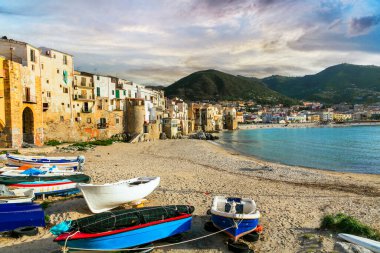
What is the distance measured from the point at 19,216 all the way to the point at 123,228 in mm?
4280

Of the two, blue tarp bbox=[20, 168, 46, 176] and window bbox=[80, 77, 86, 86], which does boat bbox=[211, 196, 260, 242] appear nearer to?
blue tarp bbox=[20, 168, 46, 176]

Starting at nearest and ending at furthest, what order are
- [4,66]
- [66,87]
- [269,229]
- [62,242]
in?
[62,242]
[269,229]
[4,66]
[66,87]

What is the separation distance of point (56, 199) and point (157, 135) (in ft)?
143

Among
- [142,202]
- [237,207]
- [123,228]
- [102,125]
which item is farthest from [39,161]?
[102,125]

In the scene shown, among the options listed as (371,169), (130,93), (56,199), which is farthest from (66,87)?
(371,169)

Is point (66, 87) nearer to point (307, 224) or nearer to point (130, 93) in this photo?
point (130, 93)

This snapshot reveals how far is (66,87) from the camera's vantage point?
40.9 metres

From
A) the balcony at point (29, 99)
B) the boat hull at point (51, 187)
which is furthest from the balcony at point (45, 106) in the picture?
the boat hull at point (51, 187)

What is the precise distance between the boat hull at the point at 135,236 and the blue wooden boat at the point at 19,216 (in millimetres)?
3112

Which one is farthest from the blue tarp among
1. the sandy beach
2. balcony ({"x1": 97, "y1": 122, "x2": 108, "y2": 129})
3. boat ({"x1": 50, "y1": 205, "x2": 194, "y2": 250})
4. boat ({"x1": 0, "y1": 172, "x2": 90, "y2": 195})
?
balcony ({"x1": 97, "y1": 122, "x2": 108, "y2": 129})

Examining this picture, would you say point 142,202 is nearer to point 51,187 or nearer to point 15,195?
point 51,187

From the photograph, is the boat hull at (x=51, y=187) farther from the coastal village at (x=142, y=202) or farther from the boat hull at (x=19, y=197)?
the boat hull at (x=19, y=197)

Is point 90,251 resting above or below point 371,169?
above

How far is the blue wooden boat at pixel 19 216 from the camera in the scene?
31.8ft
